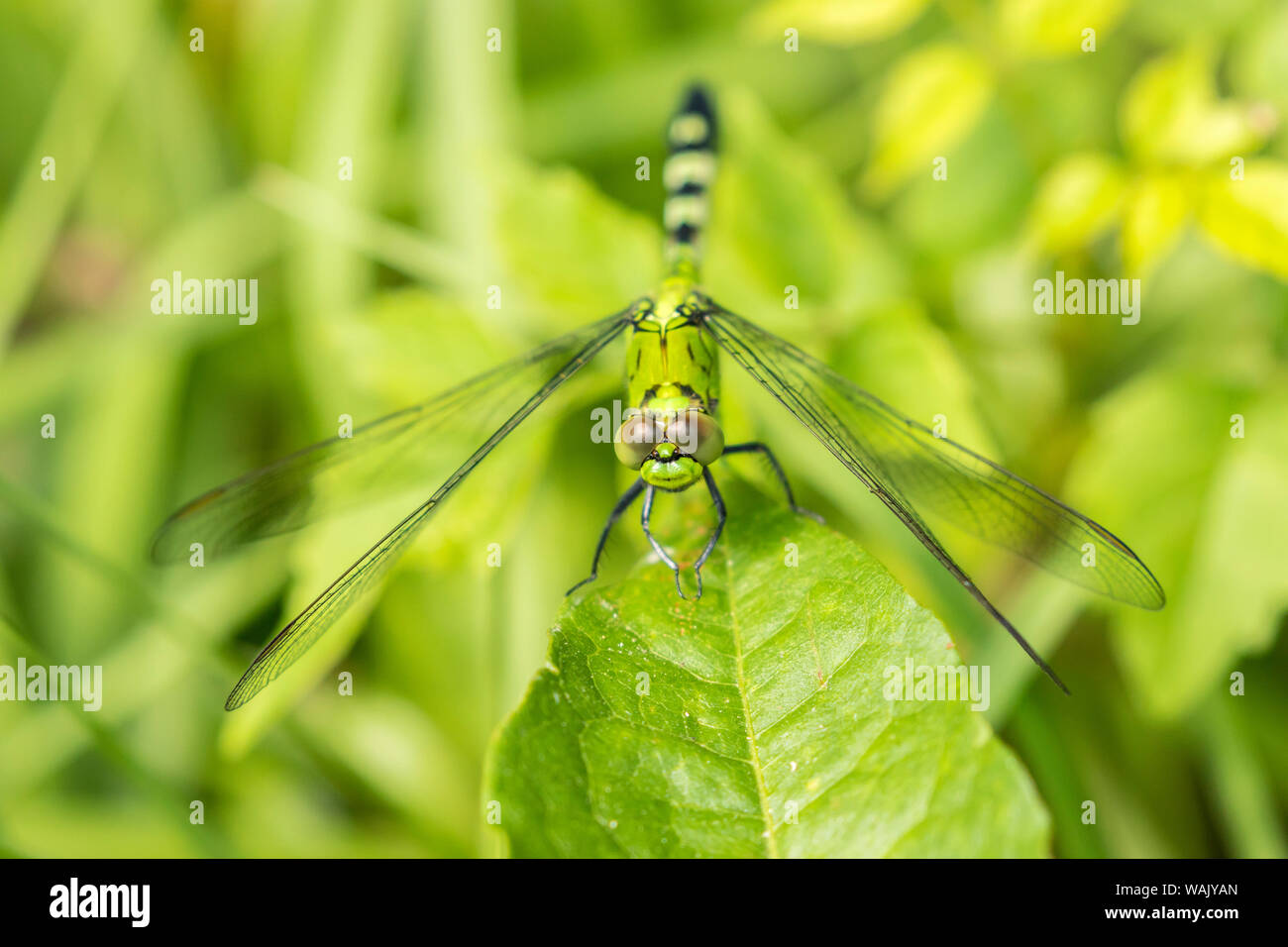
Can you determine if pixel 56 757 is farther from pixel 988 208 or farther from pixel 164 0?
pixel 988 208

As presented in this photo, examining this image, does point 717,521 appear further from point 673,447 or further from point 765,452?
point 765,452

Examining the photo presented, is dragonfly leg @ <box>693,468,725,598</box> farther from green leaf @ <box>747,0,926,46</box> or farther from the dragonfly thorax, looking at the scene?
green leaf @ <box>747,0,926,46</box>

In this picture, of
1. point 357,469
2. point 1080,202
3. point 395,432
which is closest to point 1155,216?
point 1080,202

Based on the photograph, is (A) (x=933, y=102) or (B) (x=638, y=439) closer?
(B) (x=638, y=439)
